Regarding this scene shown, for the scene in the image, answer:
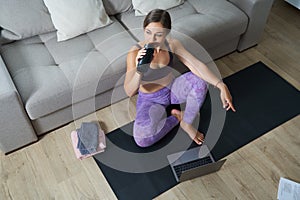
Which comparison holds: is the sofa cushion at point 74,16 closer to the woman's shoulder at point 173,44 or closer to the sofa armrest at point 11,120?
the sofa armrest at point 11,120

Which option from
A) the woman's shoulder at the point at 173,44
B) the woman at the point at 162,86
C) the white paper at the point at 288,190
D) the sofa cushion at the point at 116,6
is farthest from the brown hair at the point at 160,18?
the white paper at the point at 288,190

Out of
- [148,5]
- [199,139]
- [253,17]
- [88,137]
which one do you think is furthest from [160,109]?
[253,17]

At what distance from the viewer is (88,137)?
1.56 meters

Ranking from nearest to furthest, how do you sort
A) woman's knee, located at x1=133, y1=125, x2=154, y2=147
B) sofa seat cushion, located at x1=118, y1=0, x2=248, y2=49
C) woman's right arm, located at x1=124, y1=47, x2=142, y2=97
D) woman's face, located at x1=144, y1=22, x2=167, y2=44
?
1. woman's face, located at x1=144, y1=22, x2=167, y2=44
2. woman's right arm, located at x1=124, y1=47, x2=142, y2=97
3. woman's knee, located at x1=133, y1=125, x2=154, y2=147
4. sofa seat cushion, located at x1=118, y1=0, x2=248, y2=49

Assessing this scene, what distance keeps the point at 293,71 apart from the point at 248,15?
0.53 metres

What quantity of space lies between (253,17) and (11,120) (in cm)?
159

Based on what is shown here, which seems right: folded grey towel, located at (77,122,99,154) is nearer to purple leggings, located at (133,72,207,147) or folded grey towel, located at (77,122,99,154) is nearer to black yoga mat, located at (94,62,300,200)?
black yoga mat, located at (94,62,300,200)

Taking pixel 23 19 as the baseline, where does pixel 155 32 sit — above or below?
above

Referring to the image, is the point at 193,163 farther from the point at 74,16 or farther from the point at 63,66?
the point at 74,16

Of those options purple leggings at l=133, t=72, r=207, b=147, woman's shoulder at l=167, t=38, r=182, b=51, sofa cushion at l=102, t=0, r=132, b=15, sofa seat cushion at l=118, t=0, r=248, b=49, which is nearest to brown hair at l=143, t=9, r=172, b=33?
woman's shoulder at l=167, t=38, r=182, b=51

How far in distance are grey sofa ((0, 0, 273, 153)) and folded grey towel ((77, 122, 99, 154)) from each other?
101mm

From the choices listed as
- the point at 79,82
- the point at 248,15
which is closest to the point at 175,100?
the point at 79,82

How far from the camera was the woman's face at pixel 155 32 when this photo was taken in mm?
1164

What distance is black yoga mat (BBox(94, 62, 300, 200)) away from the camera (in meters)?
1.45
